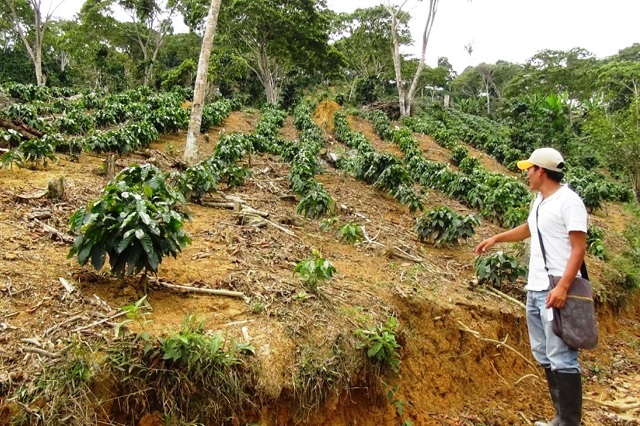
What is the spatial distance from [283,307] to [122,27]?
31.3 m

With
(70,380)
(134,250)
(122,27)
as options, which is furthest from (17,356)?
(122,27)

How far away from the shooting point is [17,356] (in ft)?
8.21

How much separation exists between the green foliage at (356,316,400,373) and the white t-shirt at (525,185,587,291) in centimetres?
118

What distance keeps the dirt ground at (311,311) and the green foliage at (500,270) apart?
0.18 meters

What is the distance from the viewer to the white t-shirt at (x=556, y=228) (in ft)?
9.81

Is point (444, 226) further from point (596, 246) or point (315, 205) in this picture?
point (596, 246)

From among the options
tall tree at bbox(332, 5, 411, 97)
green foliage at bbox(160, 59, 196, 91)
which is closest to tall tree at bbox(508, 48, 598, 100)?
tall tree at bbox(332, 5, 411, 97)

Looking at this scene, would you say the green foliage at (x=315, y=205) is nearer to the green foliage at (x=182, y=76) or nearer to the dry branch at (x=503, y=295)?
the dry branch at (x=503, y=295)

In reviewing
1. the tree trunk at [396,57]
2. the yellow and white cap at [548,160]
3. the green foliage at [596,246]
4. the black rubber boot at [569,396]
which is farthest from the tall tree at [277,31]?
the black rubber boot at [569,396]

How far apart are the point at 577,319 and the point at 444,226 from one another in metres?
3.95

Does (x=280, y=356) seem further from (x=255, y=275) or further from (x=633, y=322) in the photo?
(x=633, y=322)

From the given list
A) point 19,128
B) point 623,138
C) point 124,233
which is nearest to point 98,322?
point 124,233

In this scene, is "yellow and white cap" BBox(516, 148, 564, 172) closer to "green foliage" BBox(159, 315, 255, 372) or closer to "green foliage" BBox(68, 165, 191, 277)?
"green foliage" BBox(159, 315, 255, 372)

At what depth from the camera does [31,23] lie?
1095 inches
